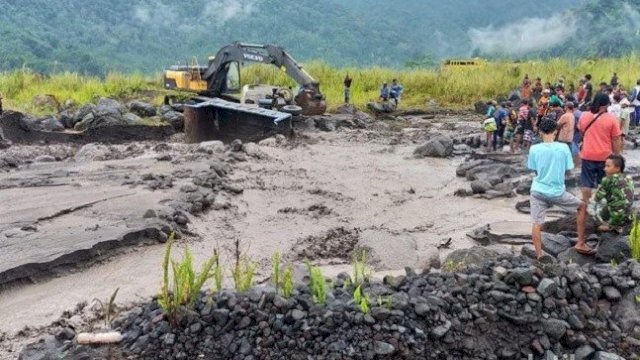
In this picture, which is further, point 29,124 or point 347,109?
point 347,109

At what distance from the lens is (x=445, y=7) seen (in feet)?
270

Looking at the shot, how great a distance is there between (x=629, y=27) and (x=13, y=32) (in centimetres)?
4231

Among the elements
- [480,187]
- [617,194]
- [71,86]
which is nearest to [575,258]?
[617,194]

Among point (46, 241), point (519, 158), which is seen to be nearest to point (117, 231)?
point (46, 241)

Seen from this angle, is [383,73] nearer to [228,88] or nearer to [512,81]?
[512,81]

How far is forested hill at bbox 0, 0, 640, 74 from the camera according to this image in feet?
148

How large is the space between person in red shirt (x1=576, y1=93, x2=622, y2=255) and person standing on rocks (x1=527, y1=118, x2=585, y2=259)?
3.72ft

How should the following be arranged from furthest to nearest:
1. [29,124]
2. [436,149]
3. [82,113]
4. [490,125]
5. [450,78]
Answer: [450,78] → [82,113] → [29,124] → [436,149] → [490,125]

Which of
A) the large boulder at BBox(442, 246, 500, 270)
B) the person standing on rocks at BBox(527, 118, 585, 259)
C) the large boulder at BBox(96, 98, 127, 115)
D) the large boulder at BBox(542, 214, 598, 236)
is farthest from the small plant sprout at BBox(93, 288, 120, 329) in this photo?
the large boulder at BBox(96, 98, 127, 115)

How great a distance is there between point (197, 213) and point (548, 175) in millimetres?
4413

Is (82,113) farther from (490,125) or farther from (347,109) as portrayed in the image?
(490,125)

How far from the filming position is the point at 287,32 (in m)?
60.3

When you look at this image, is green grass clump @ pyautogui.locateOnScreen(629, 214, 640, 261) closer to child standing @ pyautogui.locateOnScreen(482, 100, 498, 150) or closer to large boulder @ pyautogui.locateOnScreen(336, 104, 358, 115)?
child standing @ pyautogui.locateOnScreen(482, 100, 498, 150)

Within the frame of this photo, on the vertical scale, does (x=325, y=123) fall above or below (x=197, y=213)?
above
